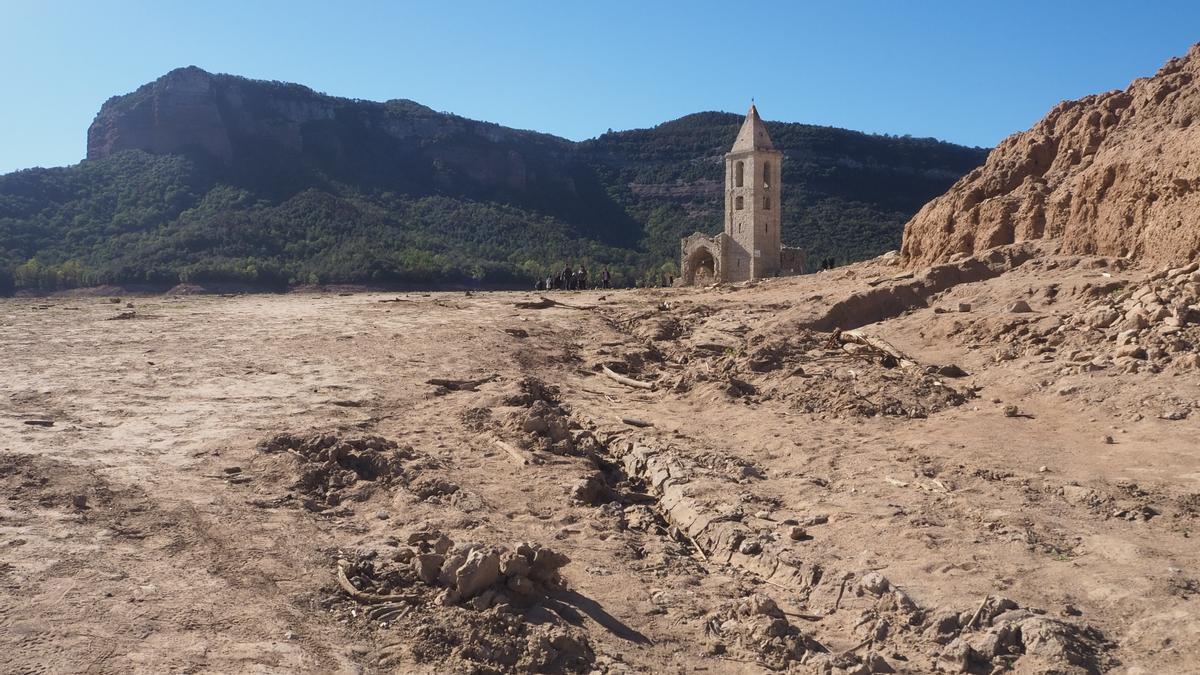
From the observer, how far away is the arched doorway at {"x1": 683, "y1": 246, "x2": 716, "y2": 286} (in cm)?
3503

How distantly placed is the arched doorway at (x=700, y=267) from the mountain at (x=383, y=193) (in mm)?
11420

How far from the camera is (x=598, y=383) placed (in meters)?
11.1

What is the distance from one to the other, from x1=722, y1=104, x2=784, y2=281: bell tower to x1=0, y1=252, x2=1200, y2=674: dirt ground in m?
22.6

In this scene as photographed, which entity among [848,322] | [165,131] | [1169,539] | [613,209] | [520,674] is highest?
[165,131]

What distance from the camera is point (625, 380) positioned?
1112 centimetres

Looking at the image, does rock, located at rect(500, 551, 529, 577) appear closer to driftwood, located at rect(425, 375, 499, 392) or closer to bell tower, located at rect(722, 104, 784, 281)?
driftwood, located at rect(425, 375, 499, 392)

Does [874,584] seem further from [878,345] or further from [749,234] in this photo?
[749,234]

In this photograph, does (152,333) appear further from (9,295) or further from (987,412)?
(9,295)

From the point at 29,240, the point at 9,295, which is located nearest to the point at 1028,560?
the point at 9,295

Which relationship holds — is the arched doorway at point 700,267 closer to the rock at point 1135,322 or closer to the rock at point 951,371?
the rock at point 951,371

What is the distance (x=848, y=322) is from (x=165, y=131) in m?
69.2

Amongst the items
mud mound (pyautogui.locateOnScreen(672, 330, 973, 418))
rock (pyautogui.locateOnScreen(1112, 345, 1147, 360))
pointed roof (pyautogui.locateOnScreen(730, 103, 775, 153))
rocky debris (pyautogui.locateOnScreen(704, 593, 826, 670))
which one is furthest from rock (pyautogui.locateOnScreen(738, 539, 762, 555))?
pointed roof (pyautogui.locateOnScreen(730, 103, 775, 153))

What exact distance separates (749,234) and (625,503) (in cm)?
2899

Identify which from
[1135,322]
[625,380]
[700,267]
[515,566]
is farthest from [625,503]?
[700,267]
